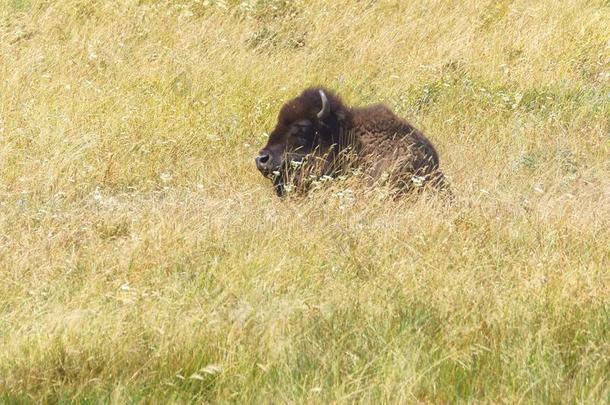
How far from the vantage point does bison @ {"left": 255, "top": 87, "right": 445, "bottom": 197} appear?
8883mm

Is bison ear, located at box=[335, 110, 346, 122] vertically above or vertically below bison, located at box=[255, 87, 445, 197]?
above

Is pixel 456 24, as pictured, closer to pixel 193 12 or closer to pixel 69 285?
pixel 193 12

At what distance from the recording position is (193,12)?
13.7m

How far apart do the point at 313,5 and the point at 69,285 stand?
8973 millimetres

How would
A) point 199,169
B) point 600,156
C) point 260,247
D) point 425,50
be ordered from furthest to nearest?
point 425,50
point 600,156
point 199,169
point 260,247

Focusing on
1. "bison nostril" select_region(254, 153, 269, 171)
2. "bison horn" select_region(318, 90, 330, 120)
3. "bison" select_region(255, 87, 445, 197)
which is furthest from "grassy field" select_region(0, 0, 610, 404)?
"bison horn" select_region(318, 90, 330, 120)

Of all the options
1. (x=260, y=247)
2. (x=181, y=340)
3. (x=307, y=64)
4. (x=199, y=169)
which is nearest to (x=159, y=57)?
(x=307, y=64)

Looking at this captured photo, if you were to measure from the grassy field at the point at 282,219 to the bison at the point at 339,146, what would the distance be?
326 millimetres

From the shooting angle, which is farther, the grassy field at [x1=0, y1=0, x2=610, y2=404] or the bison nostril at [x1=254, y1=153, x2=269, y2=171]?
the bison nostril at [x1=254, y1=153, x2=269, y2=171]

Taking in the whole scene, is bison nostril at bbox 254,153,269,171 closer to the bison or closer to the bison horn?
the bison

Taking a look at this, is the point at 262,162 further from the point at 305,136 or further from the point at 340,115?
the point at 340,115

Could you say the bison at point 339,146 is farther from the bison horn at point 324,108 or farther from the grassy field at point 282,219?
the grassy field at point 282,219

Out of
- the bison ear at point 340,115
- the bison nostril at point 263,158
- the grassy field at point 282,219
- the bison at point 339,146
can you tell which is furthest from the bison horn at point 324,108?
the grassy field at point 282,219

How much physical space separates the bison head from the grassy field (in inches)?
11.4
